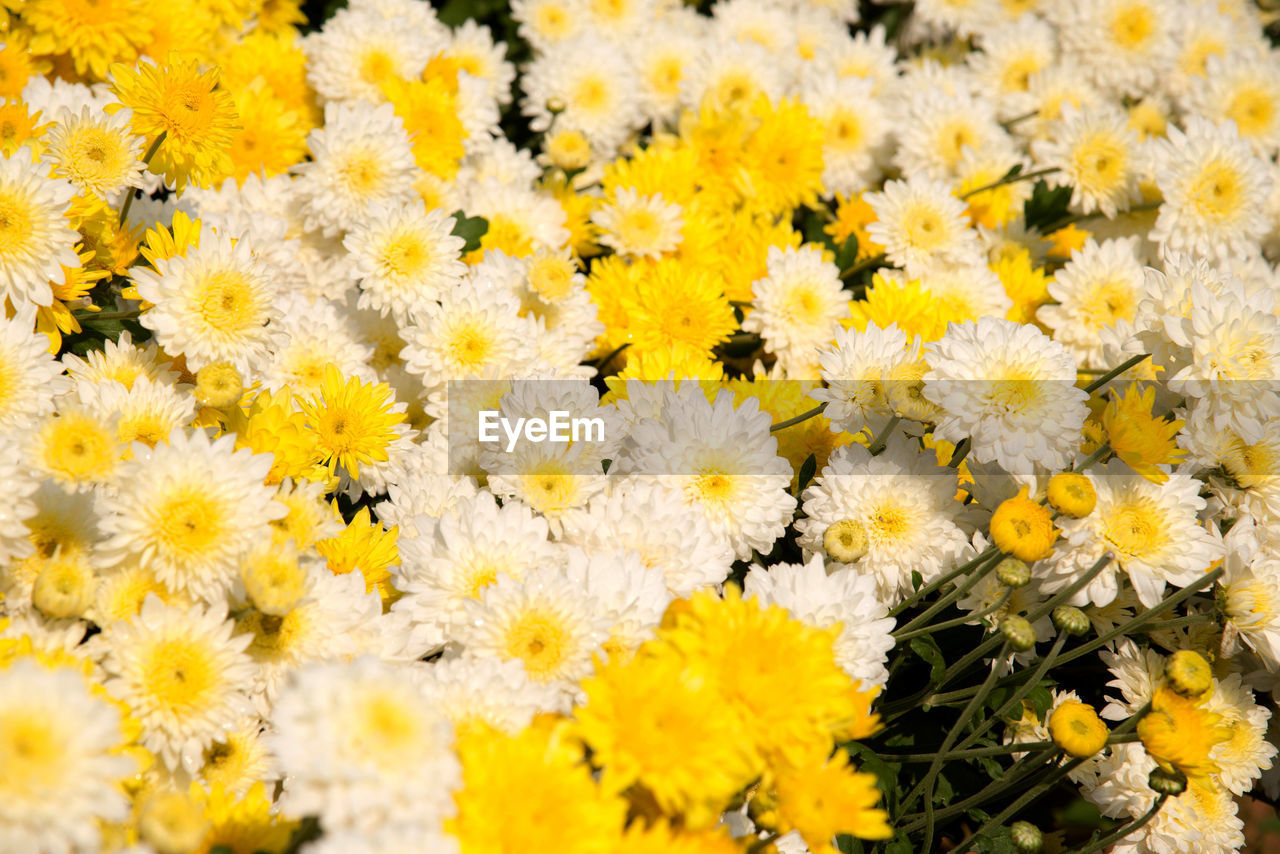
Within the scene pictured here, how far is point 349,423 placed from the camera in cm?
174

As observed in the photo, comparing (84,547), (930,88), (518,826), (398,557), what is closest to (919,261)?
(930,88)

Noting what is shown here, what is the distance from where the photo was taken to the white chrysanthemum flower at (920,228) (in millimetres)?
2320

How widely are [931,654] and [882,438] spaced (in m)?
0.41

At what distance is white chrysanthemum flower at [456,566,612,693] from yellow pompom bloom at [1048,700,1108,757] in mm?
750

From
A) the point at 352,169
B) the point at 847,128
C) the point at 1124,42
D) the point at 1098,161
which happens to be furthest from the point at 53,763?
the point at 1124,42

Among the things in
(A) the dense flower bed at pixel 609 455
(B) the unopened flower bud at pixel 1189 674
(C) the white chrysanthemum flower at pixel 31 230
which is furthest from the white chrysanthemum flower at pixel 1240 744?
(C) the white chrysanthemum flower at pixel 31 230

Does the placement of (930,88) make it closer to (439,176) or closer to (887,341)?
(887,341)

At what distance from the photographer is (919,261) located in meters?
2.32

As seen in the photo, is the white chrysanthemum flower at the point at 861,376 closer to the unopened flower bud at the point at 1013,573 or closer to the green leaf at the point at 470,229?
the unopened flower bud at the point at 1013,573

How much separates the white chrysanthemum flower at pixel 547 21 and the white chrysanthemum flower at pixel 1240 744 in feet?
8.02

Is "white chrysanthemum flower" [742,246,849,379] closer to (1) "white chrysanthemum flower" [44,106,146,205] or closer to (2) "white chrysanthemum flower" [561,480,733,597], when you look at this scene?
(2) "white chrysanthemum flower" [561,480,733,597]

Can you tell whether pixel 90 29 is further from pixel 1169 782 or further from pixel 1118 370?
pixel 1169 782

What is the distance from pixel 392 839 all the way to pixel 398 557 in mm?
712

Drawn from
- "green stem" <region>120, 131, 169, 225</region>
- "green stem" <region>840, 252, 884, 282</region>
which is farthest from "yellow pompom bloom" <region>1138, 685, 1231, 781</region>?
"green stem" <region>120, 131, 169, 225</region>
